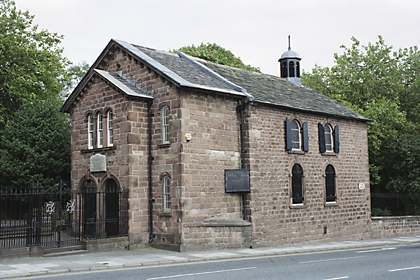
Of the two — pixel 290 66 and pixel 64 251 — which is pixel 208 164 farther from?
pixel 290 66

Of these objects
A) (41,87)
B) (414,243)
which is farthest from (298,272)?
(41,87)

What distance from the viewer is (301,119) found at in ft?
75.1

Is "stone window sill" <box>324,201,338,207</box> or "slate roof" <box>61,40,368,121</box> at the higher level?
"slate roof" <box>61,40,368,121</box>

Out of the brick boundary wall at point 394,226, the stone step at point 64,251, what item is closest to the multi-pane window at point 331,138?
the brick boundary wall at point 394,226

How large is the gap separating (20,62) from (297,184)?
2029 cm

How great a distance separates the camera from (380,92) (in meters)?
37.0

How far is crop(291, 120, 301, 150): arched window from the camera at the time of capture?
2244cm

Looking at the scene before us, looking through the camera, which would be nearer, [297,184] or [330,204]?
[297,184]

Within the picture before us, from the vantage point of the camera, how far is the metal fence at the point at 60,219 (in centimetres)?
1530

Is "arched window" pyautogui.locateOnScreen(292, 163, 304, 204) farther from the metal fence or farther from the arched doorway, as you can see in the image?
the arched doorway

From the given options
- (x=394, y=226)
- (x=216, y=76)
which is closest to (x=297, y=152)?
(x=216, y=76)

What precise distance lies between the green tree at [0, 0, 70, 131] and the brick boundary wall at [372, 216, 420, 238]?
2282 cm

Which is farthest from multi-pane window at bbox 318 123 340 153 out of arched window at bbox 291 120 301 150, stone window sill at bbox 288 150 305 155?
stone window sill at bbox 288 150 305 155

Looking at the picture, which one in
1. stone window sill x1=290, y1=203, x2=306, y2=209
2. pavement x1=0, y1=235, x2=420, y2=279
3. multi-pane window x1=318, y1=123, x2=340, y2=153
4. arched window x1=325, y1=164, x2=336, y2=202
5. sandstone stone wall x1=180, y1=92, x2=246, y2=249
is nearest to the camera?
pavement x1=0, y1=235, x2=420, y2=279
